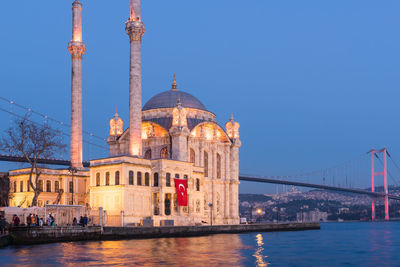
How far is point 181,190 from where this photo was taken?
5688 centimetres

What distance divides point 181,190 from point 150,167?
426cm

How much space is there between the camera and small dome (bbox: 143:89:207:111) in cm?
6756

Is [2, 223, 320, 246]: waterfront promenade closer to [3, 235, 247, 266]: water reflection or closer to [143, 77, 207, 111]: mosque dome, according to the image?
[3, 235, 247, 266]: water reflection

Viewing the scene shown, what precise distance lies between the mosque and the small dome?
12 centimetres

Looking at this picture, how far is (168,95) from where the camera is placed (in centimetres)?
6862

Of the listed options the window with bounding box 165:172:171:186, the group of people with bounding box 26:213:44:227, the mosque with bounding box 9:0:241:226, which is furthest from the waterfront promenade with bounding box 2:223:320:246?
the window with bounding box 165:172:171:186

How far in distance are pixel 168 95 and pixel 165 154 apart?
27.4 ft

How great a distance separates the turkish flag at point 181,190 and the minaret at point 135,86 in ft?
16.2

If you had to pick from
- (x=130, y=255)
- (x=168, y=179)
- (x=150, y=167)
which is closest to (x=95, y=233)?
(x=130, y=255)

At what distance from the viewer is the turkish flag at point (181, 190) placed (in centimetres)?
5644

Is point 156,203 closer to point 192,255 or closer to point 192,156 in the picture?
point 192,156

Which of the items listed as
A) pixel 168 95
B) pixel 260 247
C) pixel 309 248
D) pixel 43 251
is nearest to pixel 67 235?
pixel 43 251

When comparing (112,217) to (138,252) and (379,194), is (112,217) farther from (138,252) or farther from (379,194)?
(379,194)

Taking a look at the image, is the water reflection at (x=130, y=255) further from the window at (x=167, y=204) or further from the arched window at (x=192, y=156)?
the arched window at (x=192, y=156)
